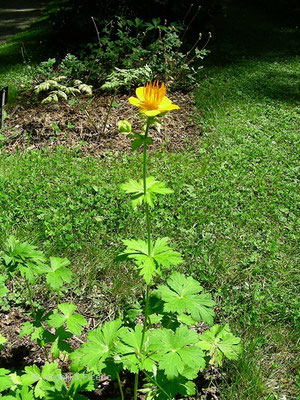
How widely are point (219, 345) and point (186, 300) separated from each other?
0.43 m

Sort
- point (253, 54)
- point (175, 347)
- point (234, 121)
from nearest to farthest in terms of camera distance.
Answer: point (175, 347), point (234, 121), point (253, 54)

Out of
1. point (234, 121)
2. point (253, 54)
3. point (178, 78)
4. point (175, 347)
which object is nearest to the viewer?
point (175, 347)

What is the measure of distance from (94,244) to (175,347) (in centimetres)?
137

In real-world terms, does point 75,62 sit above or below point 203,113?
above

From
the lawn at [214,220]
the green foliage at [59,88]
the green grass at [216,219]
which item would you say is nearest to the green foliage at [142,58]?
the green foliage at [59,88]

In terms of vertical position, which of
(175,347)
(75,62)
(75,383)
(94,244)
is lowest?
(94,244)

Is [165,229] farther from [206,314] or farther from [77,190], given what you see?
[206,314]

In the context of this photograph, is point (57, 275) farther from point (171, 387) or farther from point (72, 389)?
point (171, 387)

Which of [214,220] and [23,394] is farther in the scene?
[214,220]

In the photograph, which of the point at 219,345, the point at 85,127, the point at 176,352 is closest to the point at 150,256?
the point at 176,352

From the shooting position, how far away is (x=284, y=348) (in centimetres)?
216

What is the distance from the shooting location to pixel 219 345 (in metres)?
1.85

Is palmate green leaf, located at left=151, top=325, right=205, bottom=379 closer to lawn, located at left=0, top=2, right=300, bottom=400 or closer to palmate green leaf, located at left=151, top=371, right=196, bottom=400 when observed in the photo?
palmate green leaf, located at left=151, top=371, right=196, bottom=400

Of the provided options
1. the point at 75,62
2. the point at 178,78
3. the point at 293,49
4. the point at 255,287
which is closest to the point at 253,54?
the point at 293,49
